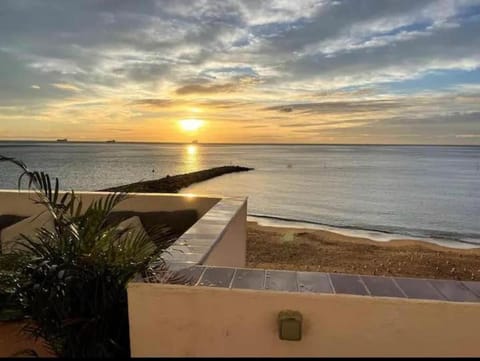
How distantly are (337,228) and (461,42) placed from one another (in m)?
6.53

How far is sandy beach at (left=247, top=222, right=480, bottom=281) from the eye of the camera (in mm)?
6324

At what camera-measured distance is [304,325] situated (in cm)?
161

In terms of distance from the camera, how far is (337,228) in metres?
13.1

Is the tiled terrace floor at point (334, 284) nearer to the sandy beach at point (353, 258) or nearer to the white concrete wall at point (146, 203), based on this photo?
the white concrete wall at point (146, 203)

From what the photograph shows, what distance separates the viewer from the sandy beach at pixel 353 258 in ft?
20.7

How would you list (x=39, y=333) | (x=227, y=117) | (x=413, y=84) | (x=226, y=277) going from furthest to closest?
(x=227, y=117)
(x=413, y=84)
(x=39, y=333)
(x=226, y=277)

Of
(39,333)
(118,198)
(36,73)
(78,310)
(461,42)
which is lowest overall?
(39,333)

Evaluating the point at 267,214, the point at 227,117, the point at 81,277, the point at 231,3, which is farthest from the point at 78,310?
the point at 227,117

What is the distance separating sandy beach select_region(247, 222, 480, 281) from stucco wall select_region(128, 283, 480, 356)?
15.0 feet

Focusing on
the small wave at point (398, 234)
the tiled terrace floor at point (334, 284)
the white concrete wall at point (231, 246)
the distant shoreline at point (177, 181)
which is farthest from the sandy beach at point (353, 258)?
the distant shoreline at point (177, 181)

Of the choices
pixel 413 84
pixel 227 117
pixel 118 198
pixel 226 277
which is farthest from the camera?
pixel 227 117

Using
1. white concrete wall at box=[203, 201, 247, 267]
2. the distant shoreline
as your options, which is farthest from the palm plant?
the distant shoreline

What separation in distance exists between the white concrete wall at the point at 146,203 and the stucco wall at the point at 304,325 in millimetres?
2507

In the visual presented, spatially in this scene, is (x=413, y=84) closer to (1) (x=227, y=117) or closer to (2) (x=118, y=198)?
(2) (x=118, y=198)
